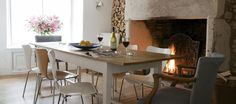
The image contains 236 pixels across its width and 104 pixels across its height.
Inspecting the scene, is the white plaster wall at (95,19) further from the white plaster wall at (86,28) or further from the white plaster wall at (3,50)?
the white plaster wall at (3,50)

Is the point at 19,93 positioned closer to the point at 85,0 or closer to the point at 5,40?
the point at 5,40

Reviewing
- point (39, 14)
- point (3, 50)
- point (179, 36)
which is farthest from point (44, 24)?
point (179, 36)

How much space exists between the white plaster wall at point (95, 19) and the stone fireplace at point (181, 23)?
1.27 metres

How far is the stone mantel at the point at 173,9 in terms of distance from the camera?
12.4 ft

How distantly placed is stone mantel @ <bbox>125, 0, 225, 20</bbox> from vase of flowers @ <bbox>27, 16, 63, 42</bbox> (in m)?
1.59

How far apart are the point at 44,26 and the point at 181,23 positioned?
110 inches

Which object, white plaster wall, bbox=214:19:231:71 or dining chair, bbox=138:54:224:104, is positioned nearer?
dining chair, bbox=138:54:224:104

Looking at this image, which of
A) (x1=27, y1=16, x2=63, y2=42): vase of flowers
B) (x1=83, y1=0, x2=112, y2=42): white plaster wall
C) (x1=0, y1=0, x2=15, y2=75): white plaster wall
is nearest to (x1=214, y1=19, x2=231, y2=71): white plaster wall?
(x1=27, y1=16, x2=63, y2=42): vase of flowers

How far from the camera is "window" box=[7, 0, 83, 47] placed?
593cm

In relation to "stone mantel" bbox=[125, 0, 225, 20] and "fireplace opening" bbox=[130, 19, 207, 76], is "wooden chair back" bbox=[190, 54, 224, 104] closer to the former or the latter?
"stone mantel" bbox=[125, 0, 225, 20]

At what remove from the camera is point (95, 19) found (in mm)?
6648

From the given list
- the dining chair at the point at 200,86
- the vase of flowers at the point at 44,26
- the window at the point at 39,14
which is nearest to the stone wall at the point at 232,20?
the dining chair at the point at 200,86

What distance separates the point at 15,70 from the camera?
5.77 m

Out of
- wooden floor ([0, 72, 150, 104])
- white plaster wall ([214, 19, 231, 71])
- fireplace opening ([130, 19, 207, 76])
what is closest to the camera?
white plaster wall ([214, 19, 231, 71])
